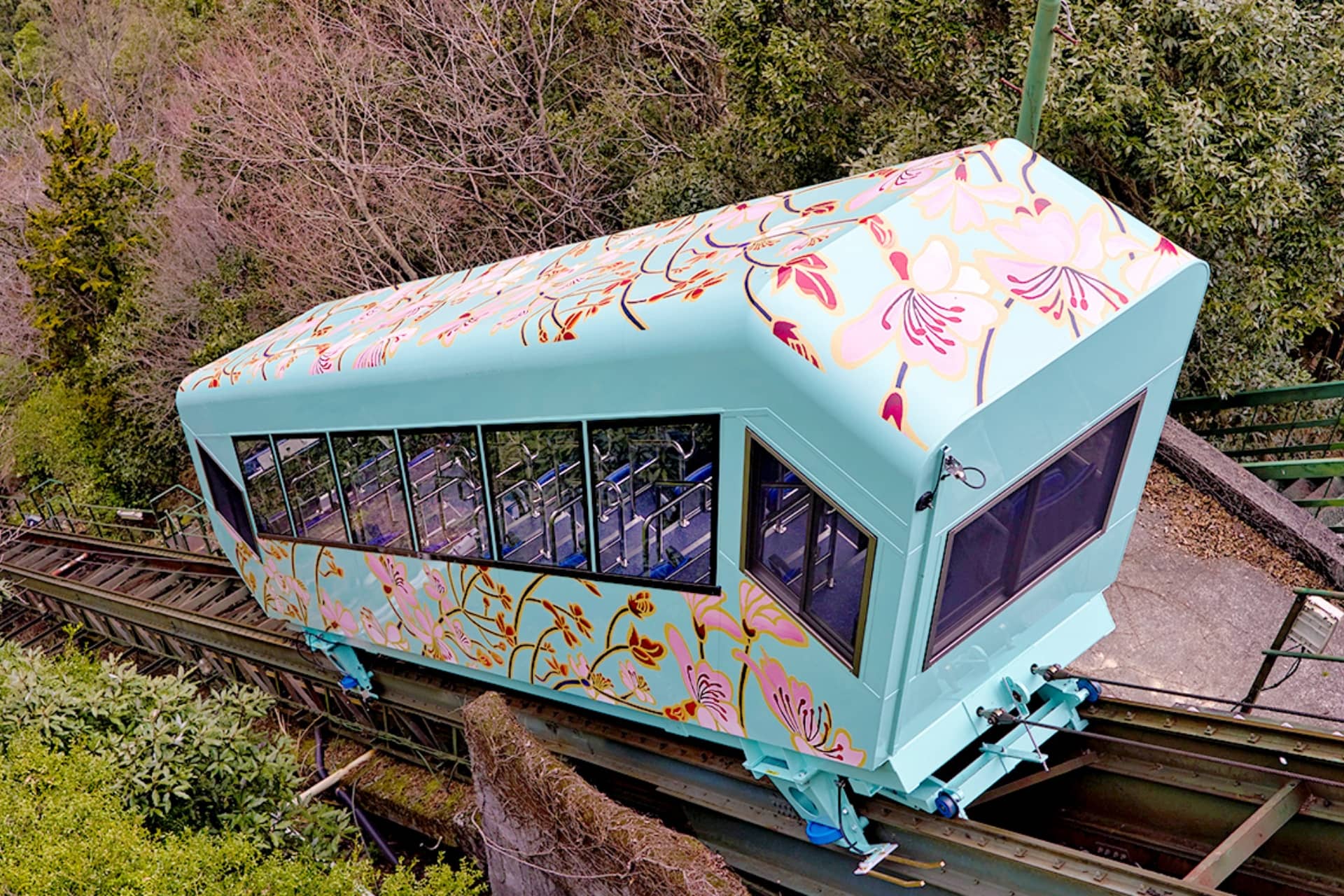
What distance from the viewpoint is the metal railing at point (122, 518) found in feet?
50.9

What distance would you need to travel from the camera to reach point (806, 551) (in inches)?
186

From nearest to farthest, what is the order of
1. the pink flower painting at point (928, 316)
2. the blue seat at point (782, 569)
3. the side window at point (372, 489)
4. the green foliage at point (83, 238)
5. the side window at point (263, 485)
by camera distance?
the pink flower painting at point (928, 316), the blue seat at point (782, 569), the side window at point (372, 489), the side window at point (263, 485), the green foliage at point (83, 238)

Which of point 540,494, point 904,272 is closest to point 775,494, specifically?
point 904,272

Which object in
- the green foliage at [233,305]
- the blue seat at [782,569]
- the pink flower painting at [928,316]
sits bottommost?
the green foliage at [233,305]

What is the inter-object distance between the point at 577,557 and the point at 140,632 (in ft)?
28.6

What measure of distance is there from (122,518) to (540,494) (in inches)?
604

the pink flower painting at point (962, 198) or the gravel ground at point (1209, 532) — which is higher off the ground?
the pink flower painting at point (962, 198)

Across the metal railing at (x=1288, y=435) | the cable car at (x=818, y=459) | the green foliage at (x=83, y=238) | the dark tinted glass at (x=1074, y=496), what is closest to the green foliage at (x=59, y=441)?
the green foliage at (x=83, y=238)

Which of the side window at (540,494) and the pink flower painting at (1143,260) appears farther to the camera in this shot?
the side window at (540,494)

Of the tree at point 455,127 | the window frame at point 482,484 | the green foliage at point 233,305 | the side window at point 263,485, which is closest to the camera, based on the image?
the window frame at point 482,484

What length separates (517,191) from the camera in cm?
1599

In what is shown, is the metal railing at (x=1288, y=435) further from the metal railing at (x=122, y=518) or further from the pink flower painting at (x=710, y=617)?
the metal railing at (x=122, y=518)

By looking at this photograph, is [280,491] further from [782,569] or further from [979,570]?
[979,570]

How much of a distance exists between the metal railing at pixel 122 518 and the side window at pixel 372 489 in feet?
25.8
